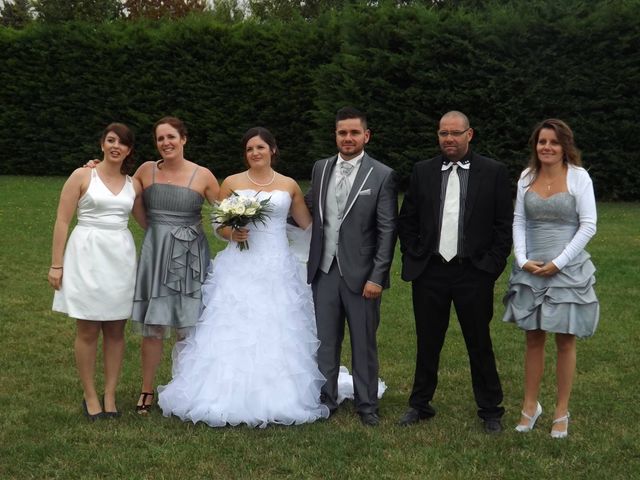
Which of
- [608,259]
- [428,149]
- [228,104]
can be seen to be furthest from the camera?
[228,104]

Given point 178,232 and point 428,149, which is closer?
point 178,232

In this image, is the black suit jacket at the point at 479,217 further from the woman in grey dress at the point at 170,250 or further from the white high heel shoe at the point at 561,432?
the woman in grey dress at the point at 170,250

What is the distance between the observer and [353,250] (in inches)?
211

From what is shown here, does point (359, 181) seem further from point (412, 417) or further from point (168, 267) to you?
point (412, 417)

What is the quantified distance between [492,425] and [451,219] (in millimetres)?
1361

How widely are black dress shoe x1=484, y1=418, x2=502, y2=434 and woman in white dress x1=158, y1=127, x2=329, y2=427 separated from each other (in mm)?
1097

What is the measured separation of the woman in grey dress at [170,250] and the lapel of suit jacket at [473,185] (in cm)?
179

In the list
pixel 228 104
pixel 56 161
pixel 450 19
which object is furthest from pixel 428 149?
pixel 56 161

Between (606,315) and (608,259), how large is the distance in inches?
113

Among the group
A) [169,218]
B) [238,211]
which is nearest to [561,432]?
[238,211]

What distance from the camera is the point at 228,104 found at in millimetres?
20359

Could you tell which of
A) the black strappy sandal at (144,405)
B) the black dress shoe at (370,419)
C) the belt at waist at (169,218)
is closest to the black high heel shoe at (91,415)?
the black strappy sandal at (144,405)

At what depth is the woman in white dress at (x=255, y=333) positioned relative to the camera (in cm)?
527

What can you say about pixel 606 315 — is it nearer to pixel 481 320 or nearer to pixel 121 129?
pixel 481 320
